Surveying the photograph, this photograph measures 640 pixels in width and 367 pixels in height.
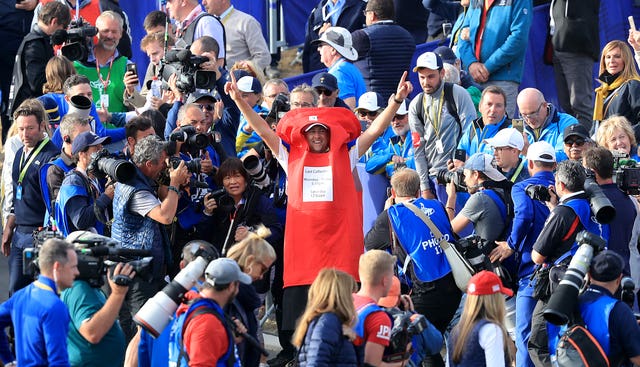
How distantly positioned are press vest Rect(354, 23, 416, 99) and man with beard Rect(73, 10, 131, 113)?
2.38 m

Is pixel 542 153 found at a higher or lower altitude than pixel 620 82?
lower

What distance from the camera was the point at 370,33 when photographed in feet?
44.5

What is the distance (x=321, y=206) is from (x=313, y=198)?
84 mm

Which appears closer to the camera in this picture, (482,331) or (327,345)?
(327,345)

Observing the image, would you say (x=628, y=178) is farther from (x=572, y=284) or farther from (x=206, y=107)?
(x=206, y=107)

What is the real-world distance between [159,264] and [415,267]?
1812mm

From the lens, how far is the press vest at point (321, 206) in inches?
388

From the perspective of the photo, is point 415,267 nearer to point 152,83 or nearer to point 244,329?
point 244,329

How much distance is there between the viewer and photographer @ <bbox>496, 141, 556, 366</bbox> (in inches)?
381

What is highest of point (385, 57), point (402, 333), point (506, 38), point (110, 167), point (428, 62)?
point (506, 38)

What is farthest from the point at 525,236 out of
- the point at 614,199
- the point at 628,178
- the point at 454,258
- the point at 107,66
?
the point at 107,66

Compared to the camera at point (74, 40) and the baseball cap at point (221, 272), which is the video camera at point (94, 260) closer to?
the baseball cap at point (221, 272)

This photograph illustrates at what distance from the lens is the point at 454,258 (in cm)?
962

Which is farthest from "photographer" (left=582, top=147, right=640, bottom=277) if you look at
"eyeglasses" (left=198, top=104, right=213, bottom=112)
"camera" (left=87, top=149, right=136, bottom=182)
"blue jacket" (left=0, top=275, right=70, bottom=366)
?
"blue jacket" (left=0, top=275, right=70, bottom=366)
